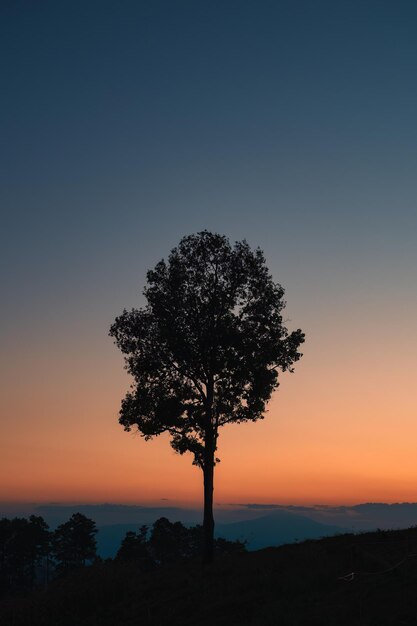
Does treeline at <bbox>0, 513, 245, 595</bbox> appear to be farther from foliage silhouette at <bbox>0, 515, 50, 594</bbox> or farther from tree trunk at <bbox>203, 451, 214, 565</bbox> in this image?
tree trunk at <bbox>203, 451, 214, 565</bbox>

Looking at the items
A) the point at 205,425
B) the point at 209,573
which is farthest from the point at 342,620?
the point at 205,425

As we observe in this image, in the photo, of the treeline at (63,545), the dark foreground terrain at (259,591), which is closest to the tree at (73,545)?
the treeline at (63,545)

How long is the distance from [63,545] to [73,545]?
185cm

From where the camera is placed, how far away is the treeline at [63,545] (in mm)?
94188

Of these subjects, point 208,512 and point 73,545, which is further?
point 73,545

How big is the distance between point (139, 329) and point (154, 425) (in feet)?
17.6

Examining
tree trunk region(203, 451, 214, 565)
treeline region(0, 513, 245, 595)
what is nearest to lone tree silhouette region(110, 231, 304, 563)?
tree trunk region(203, 451, 214, 565)

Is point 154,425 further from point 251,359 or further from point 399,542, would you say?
point 399,542

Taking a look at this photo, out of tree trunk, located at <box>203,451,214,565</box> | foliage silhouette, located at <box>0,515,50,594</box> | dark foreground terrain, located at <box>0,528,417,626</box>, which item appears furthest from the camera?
foliage silhouette, located at <box>0,515,50,594</box>

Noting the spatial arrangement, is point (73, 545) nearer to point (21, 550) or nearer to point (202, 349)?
point (21, 550)

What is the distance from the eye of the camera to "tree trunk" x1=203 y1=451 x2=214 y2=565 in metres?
30.8

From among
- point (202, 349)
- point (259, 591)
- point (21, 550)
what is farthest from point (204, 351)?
point (21, 550)

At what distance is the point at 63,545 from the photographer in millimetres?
98312

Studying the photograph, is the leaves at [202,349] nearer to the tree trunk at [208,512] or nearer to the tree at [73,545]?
the tree trunk at [208,512]
